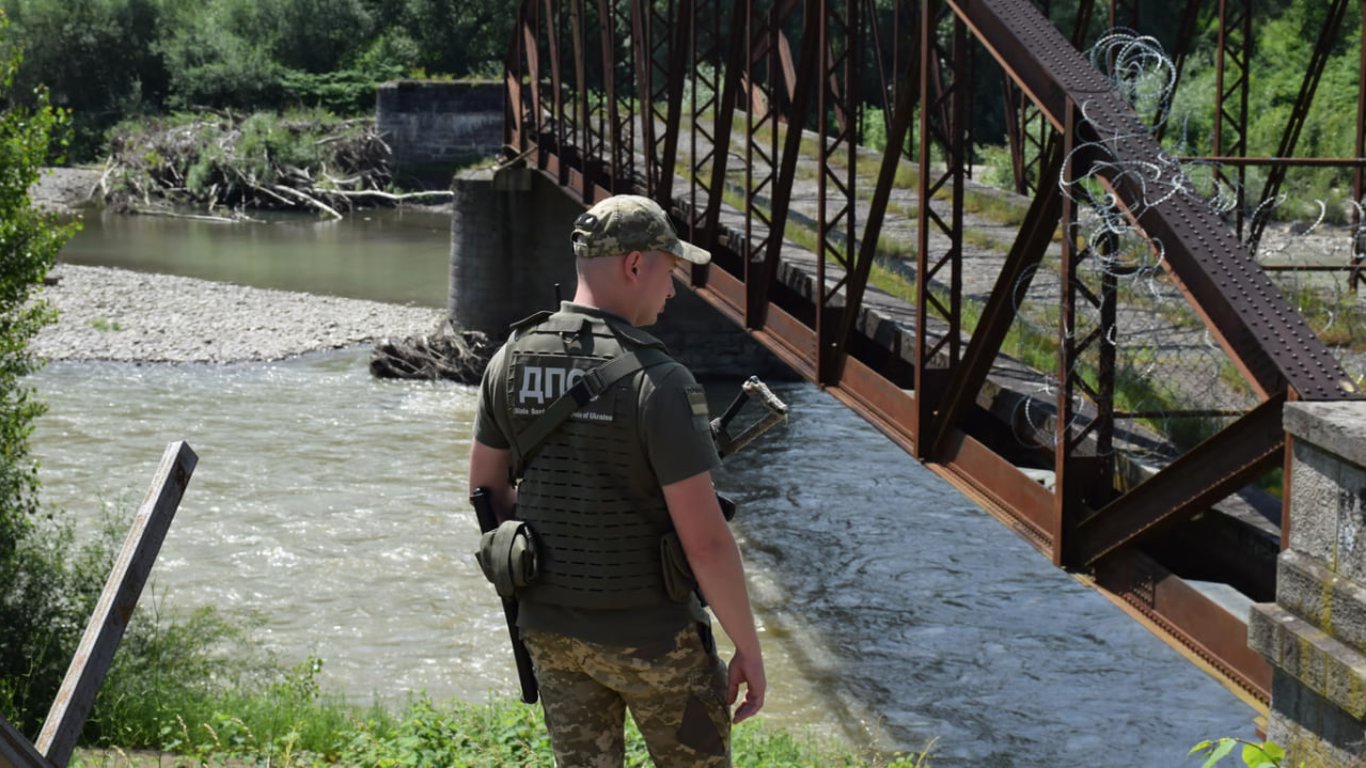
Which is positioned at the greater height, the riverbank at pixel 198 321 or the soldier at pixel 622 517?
the soldier at pixel 622 517

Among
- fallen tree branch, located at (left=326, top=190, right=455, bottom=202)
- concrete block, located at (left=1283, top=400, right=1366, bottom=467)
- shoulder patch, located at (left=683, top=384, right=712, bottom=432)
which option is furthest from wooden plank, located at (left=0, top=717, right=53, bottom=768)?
fallen tree branch, located at (left=326, top=190, right=455, bottom=202)

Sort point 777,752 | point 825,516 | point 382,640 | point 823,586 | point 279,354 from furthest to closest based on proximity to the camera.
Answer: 1. point 279,354
2. point 825,516
3. point 823,586
4. point 382,640
5. point 777,752

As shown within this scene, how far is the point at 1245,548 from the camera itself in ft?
19.7

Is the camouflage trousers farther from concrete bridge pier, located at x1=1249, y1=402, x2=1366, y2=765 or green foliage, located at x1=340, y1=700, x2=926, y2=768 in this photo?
green foliage, located at x1=340, y1=700, x2=926, y2=768

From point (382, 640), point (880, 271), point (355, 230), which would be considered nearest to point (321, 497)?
point (382, 640)

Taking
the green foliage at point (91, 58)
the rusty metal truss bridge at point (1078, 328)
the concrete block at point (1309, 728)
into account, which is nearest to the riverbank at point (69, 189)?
the green foliage at point (91, 58)

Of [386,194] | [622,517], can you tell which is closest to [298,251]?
[386,194]

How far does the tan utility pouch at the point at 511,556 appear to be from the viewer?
11.7 feet

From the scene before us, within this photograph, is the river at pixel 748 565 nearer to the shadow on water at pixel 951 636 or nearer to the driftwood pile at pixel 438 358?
the shadow on water at pixel 951 636

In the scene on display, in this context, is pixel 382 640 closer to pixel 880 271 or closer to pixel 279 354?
pixel 880 271

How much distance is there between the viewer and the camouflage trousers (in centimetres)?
359

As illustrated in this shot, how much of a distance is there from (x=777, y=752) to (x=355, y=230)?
32.0 m

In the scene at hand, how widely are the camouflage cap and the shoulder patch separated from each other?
0.31m

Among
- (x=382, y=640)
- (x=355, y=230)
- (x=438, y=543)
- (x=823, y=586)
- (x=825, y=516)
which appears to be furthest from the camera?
(x=355, y=230)
